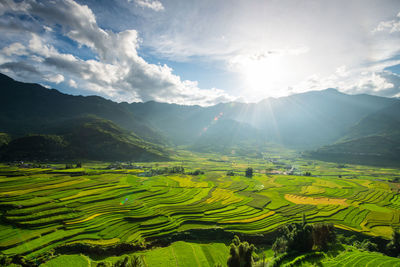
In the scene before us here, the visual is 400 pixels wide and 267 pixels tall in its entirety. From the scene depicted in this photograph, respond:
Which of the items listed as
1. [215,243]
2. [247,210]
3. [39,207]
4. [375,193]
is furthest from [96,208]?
[375,193]

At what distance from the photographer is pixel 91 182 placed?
7088 centimetres

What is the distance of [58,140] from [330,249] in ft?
691

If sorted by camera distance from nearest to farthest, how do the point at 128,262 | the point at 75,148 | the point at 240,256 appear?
the point at 128,262 < the point at 240,256 < the point at 75,148

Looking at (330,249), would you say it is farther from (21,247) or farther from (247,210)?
(21,247)

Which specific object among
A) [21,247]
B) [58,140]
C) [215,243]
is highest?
[58,140]

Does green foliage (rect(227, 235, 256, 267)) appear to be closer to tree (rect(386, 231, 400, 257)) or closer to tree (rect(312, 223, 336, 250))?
tree (rect(312, 223, 336, 250))

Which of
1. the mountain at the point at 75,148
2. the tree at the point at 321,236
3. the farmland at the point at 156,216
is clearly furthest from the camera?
the mountain at the point at 75,148

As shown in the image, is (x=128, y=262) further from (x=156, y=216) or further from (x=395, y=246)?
(x=395, y=246)

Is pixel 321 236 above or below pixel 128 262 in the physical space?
below

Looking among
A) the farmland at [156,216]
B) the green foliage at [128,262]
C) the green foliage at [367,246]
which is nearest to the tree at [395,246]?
the green foliage at [367,246]

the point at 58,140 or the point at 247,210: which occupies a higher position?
the point at 58,140

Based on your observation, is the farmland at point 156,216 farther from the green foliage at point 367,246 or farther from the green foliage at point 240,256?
the green foliage at point 240,256

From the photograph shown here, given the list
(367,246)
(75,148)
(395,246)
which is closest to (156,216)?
(367,246)

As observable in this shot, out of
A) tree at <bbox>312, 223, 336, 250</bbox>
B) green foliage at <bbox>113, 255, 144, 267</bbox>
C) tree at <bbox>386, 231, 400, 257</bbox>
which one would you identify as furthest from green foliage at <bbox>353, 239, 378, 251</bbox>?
green foliage at <bbox>113, 255, 144, 267</bbox>
